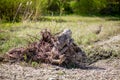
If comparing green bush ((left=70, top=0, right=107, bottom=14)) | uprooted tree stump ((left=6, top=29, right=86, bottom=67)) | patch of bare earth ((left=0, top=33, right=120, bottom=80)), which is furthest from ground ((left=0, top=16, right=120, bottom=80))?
green bush ((left=70, top=0, right=107, bottom=14))

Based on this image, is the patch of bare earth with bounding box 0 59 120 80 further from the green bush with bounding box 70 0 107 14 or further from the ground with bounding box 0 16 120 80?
the green bush with bounding box 70 0 107 14

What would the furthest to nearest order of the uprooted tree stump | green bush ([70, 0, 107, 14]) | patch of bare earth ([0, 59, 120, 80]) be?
green bush ([70, 0, 107, 14])
the uprooted tree stump
patch of bare earth ([0, 59, 120, 80])

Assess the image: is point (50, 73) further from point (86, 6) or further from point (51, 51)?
point (86, 6)

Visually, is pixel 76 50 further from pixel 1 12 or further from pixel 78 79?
pixel 1 12

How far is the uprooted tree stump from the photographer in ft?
20.7

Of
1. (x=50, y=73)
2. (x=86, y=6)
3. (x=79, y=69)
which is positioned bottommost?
(x=86, y=6)

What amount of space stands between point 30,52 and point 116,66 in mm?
1528

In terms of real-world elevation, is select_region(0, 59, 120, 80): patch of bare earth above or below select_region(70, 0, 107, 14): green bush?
above

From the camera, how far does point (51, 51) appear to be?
21.0 feet

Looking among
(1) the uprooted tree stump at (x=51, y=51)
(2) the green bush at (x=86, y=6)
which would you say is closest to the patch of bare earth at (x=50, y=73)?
(1) the uprooted tree stump at (x=51, y=51)

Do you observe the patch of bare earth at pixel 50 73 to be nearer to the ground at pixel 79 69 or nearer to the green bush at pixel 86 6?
the ground at pixel 79 69

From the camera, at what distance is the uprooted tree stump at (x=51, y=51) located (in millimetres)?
6309

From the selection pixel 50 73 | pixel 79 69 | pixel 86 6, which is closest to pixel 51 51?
pixel 79 69

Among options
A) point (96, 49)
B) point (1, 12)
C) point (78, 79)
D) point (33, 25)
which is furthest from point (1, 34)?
point (1, 12)
